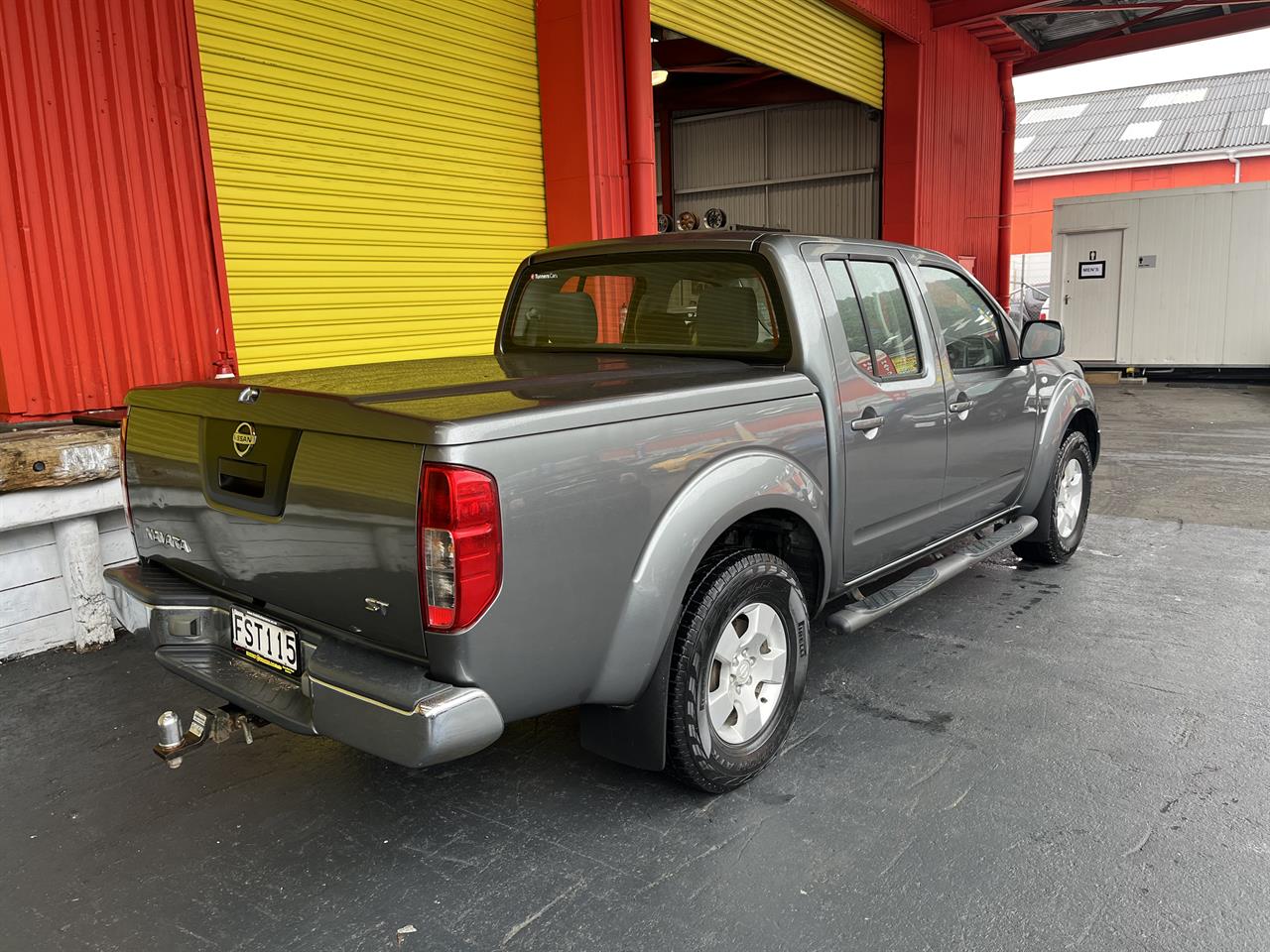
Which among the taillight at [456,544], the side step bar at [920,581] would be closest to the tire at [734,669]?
the side step bar at [920,581]

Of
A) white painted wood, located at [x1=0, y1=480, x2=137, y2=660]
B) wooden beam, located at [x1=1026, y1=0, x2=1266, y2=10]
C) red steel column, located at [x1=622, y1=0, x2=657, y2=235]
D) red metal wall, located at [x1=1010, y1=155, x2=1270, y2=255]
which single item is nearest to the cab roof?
white painted wood, located at [x1=0, y1=480, x2=137, y2=660]

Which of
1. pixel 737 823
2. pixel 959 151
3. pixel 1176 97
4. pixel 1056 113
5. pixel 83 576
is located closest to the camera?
pixel 737 823

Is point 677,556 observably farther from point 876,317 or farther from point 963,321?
point 963,321

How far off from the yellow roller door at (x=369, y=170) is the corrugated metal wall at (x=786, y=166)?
9011 millimetres

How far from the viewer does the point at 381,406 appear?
2297mm

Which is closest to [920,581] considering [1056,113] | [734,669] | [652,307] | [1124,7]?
[734,669]

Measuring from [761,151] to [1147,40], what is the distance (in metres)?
6.62

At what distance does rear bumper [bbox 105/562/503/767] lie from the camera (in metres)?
2.16

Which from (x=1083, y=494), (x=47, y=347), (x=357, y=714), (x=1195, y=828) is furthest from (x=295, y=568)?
(x=1083, y=494)

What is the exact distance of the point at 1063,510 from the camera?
5.39 metres

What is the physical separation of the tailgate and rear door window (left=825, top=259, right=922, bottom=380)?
6.37 ft

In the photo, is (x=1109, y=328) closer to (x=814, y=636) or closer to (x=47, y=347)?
(x=814, y=636)

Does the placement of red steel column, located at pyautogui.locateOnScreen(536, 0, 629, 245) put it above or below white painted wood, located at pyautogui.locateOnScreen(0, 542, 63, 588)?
above

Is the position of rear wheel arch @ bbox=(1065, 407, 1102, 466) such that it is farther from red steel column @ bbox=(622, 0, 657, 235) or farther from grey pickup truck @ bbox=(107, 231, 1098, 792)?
red steel column @ bbox=(622, 0, 657, 235)
